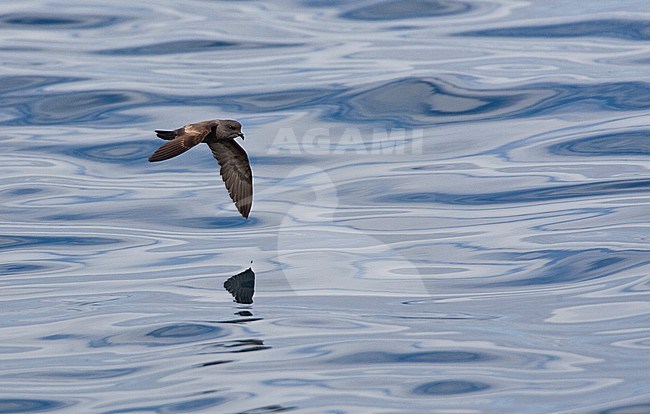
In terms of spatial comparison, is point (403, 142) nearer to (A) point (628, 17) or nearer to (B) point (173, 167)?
(B) point (173, 167)

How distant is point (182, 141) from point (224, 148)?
1195 mm

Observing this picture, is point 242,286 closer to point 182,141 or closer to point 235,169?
point 235,169

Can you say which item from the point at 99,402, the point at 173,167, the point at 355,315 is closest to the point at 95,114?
the point at 173,167

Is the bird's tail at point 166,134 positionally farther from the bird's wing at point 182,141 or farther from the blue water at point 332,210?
the blue water at point 332,210

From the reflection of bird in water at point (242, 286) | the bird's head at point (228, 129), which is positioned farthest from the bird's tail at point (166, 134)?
the reflection of bird in water at point (242, 286)

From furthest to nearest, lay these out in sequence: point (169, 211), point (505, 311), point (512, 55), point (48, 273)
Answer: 1. point (512, 55)
2. point (169, 211)
3. point (48, 273)
4. point (505, 311)

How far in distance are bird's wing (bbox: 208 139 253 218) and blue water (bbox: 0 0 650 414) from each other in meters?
0.70

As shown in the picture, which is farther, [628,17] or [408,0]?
[408,0]

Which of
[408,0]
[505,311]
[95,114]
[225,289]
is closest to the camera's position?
[505,311]

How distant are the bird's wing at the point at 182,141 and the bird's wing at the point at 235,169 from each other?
55 cm

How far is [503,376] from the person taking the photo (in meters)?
8.64

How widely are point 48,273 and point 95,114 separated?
220 inches

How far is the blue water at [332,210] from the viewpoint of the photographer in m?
8.83

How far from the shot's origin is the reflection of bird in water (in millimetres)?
10680
